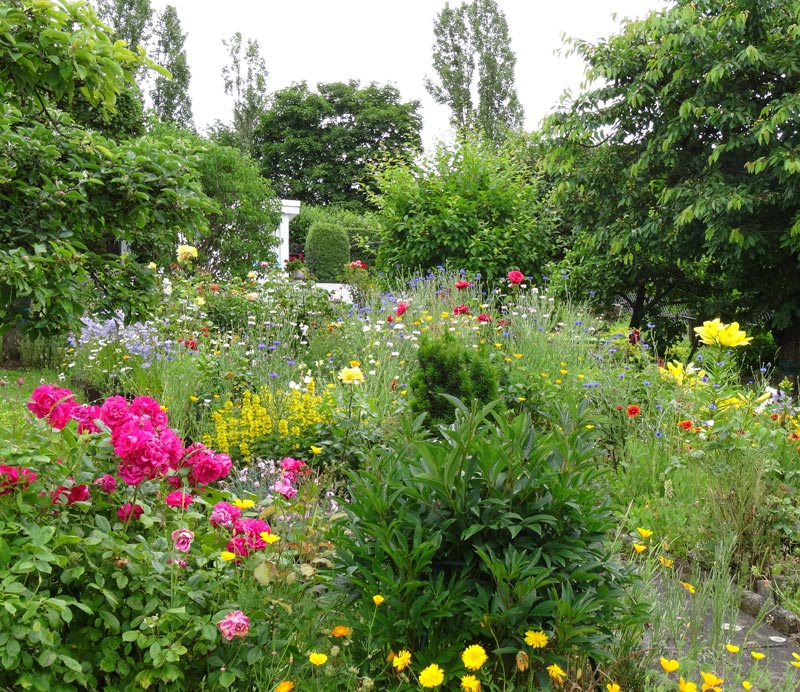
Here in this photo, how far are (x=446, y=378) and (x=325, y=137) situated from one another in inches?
1291

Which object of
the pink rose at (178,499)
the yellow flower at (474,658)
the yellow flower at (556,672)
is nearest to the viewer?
the yellow flower at (474,658)

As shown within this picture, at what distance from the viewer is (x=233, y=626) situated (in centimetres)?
169

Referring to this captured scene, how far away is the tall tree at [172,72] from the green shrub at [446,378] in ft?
92.8

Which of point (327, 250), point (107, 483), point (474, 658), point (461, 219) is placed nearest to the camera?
point (474, 658)

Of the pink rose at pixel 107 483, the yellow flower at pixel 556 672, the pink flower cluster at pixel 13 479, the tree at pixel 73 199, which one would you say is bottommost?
the yellow flower at pixel 556 672

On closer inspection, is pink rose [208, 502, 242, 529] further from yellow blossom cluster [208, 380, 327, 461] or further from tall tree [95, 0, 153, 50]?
tall tree [95, 0, 153, 50]

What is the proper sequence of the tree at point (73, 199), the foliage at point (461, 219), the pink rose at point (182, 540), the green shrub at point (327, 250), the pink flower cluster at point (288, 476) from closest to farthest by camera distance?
the pink rose at point (182, 540), the pink flower cluster at point (288, 476), the tree at point (73, 199), the foliage at point (461, 219), the green shrub at point (327, 250)

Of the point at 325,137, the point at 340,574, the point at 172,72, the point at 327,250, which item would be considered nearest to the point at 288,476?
the point at 340,574

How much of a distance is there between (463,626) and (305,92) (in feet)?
118

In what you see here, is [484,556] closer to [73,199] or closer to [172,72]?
[73,199]

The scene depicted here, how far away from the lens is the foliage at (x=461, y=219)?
8.84m

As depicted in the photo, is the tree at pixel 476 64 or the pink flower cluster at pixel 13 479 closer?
the pink flower cluster at pixel 13 479

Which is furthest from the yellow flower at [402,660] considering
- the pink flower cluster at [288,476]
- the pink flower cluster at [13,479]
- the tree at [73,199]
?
the tree at [73,199]

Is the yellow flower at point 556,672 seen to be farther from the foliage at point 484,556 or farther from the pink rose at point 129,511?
the pink rose at point 129,511
